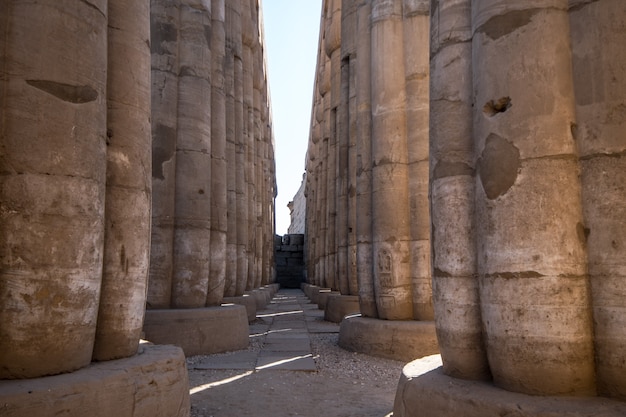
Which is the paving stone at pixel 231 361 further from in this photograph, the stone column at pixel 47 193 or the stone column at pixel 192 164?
the stone column at pixel 47 193

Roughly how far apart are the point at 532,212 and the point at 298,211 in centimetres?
5130

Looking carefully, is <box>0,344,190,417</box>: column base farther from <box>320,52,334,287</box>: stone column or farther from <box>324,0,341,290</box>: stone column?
<box>320,52,334,287</box>: stone column

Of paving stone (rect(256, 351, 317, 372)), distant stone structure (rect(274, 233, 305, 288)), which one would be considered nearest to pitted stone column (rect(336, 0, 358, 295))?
paving stone (rect(256, 351, 317, 372))

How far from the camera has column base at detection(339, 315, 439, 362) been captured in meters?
7.65

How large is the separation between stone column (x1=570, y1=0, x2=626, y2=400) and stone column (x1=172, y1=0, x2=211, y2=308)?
6075 mm

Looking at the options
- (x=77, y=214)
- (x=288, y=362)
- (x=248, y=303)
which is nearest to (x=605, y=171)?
(x=77, y=214)

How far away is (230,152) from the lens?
1362 centimetres

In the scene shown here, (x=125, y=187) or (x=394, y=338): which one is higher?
(x=125, y=187)

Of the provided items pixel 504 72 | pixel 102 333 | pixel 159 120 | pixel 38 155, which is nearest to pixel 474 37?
pixel 504 72

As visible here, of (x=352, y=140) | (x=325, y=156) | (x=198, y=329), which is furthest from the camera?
(x=325, y=156)

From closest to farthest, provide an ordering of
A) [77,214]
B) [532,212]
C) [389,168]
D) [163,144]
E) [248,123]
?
[532,212], [77,214], [163,144], [389,168], [248,123]

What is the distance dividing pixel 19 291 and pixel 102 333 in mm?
867

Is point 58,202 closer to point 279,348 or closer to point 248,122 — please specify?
point 279,348

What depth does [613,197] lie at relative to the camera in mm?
3336
